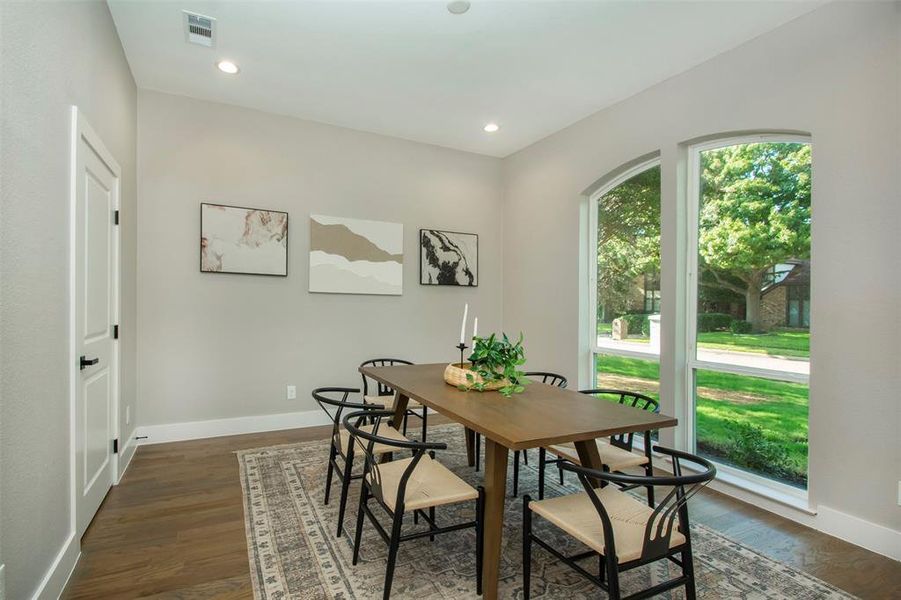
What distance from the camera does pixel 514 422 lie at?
192cm

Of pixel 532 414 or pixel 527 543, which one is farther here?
pixel 532 414

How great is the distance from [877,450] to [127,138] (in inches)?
202

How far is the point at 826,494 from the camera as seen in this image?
258cm

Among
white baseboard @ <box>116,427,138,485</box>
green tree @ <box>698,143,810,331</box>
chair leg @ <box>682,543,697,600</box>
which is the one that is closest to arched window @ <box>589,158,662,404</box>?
green tree @ <box>698,143,810,331</box>

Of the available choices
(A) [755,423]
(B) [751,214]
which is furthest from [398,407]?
(B) [751,214]

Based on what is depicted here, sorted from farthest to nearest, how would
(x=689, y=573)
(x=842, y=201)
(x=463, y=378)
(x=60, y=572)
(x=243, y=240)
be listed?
(x=243, y=240)
(x=463, y=378)
(x=842, y=201)
(x=60, y=572)
(x=689, y=573)

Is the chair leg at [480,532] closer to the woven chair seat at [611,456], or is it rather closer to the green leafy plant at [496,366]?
the woven chair seat at [611,456]

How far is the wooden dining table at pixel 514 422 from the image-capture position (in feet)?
5.88

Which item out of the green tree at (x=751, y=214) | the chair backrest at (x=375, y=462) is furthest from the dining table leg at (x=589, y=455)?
the green tree at (x=751, y=214)

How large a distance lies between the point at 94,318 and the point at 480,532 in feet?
7.96

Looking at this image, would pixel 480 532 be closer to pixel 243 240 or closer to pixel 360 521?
pixel 360 521

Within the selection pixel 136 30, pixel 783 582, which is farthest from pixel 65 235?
pixel 783 582

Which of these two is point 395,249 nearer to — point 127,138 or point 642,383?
point 127,138

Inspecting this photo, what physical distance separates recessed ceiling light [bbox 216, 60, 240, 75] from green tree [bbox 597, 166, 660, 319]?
3.26 m
